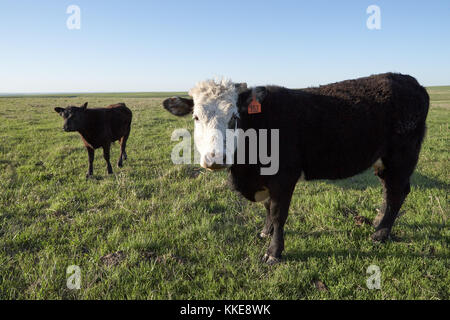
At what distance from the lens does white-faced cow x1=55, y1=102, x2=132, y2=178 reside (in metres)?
6.98

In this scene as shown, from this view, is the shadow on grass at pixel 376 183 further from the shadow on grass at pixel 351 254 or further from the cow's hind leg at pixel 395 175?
the shadow on grass at pixel 351 254

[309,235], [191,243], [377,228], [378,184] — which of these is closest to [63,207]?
[191,243]

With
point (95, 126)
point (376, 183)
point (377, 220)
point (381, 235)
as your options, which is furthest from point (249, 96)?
point (95, 126)

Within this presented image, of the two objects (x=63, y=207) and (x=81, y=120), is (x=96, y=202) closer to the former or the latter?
(x=63, y=207)

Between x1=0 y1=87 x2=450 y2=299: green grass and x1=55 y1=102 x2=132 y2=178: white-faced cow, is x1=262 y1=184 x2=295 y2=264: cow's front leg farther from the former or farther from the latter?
x1=55 y1=102 x2=132 y2=178: white-faced cow

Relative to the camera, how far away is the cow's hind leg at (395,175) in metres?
3.70

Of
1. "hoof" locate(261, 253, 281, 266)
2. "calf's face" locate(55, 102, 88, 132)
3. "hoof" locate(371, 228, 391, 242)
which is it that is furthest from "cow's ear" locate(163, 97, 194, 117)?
"calf's face" locate(55, 102, 88, 132)

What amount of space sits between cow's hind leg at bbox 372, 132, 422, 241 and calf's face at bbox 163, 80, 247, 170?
2.41 meters

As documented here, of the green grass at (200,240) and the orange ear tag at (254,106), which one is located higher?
the orange ear tag at (254,106)

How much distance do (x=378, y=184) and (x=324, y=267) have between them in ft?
12.1

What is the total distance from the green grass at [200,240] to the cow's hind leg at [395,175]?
0.76 feet

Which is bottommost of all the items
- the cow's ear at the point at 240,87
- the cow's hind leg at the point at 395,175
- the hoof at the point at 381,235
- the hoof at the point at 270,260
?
the hoof at the point at 270,260

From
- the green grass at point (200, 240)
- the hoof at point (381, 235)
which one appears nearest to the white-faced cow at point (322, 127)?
the hoof at point (381, 235)

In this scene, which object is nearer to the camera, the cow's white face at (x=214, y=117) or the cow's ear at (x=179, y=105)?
the cow's white face at (x=214, y=117)
